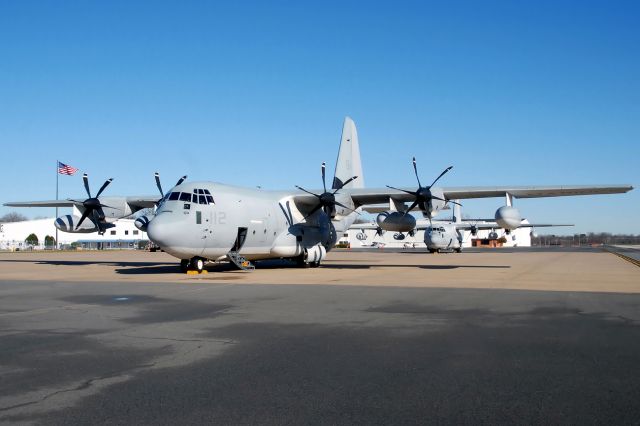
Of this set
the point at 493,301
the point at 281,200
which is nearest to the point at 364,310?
the point at 493,301

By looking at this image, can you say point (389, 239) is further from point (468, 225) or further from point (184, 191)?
point (184, 191)

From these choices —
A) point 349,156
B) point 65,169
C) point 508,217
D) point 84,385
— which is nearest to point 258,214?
point 349,156

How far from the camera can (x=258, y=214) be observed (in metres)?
29.2

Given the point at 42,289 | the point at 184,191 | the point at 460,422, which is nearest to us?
the point at 460,422

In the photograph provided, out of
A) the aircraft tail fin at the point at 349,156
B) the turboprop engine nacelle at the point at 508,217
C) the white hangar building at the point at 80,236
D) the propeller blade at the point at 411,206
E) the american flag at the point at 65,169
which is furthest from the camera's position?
the white hangar building at the point at 80,236

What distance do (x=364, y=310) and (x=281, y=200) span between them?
19741mm

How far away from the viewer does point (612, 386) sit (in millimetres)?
5984

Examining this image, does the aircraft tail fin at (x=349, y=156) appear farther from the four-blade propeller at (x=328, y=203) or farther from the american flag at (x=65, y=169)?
the american flag at (x=65, y=169)

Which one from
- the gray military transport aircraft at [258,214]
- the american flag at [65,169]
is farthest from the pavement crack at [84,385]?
the american flag at [65,169]

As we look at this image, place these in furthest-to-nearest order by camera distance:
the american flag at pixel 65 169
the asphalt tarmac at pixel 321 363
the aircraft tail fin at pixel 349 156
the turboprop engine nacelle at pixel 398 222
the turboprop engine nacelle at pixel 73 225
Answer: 1. the american flag at pixel 65 169
2. the aircraft tail fin at pixel 349 156
3. the turboprop engine nacelle at pixel 73 225
4. the turboprop engine nacelle at pixel 398 222
5. the asphalt tarmac at pixel 321 363

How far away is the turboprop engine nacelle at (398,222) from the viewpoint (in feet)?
104

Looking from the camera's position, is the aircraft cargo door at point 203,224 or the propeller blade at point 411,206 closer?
the aircraft cargo door at point 203,224

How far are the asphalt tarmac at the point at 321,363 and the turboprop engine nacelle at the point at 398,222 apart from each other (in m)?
17.6

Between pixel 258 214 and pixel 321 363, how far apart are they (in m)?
22.3
